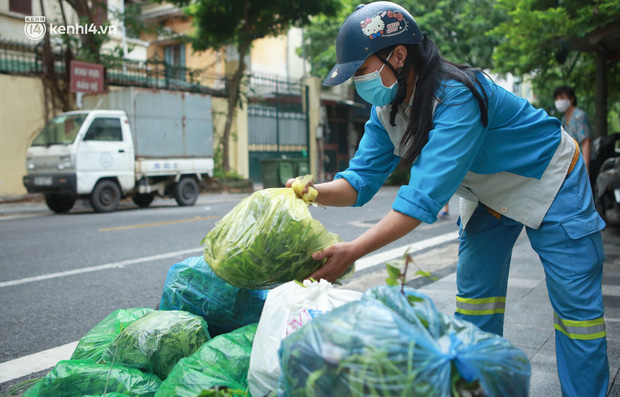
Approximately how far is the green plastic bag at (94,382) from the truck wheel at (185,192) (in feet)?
36.1

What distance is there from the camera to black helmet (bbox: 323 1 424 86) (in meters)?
1.91

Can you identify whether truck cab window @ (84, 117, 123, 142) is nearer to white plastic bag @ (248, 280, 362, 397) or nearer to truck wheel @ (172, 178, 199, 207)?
truck wheel @ (172, 178, 199, 207)

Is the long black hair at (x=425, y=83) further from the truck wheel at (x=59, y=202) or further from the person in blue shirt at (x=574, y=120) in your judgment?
the truck wheel at (x=59, y=202)

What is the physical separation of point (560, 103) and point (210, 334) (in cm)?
565

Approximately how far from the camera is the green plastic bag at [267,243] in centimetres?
190

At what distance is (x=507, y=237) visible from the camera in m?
2.32

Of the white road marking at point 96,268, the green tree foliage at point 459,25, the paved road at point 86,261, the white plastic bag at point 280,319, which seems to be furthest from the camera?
the green tree foliage at point 459,25

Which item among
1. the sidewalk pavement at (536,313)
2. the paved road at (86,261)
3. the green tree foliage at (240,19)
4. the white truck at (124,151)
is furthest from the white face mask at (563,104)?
the green tree foliage at (240,19)

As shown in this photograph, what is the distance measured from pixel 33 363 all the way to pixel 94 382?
1.42 m

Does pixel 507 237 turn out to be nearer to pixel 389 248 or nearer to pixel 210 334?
pixel 210 334

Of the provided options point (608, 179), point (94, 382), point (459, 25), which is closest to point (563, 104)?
point (608, 179)

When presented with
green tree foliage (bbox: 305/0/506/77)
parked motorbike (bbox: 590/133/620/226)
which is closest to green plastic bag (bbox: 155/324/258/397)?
parked motorbike (bbox: 590/133/620/226)

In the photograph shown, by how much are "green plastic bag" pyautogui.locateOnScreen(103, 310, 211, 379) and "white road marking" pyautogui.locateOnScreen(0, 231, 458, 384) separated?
2.78ft

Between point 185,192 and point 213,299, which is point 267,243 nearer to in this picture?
point 213,299
